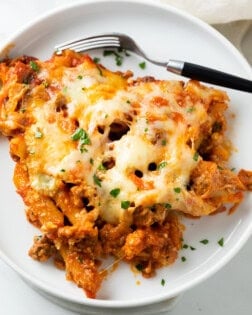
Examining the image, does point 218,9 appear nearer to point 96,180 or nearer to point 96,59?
point 96,59

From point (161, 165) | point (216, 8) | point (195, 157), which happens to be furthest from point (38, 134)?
point (216, 8)

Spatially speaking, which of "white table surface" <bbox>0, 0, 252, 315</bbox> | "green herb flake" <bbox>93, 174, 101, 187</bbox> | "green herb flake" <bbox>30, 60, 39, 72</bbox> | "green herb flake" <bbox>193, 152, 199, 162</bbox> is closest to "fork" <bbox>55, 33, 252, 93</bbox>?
"green herb flake" <bbox>30, 60, 39, 72</bbox>

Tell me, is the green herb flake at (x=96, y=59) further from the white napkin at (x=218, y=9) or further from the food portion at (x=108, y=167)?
the white napkin at (x=218, y=9)

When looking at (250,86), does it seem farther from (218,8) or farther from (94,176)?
(94,176)

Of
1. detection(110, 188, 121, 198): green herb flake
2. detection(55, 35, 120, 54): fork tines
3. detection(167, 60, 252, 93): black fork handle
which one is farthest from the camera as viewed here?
detection(55, 35, 120, 54): fork tines

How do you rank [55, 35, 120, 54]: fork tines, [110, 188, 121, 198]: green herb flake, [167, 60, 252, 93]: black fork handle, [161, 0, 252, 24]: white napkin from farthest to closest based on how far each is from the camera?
[161, 0, 252, 24]: white napkin → [55, 35, 120, 54]: fork tines → [167, 60, 252, 93]: black fork handle → [110, 188, 121, 198]: green herb flake

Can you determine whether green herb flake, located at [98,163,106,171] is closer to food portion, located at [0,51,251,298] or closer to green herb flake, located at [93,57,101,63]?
food portion, located at [0,51,251,298]

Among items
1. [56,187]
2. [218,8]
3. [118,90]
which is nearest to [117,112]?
[118,90]
